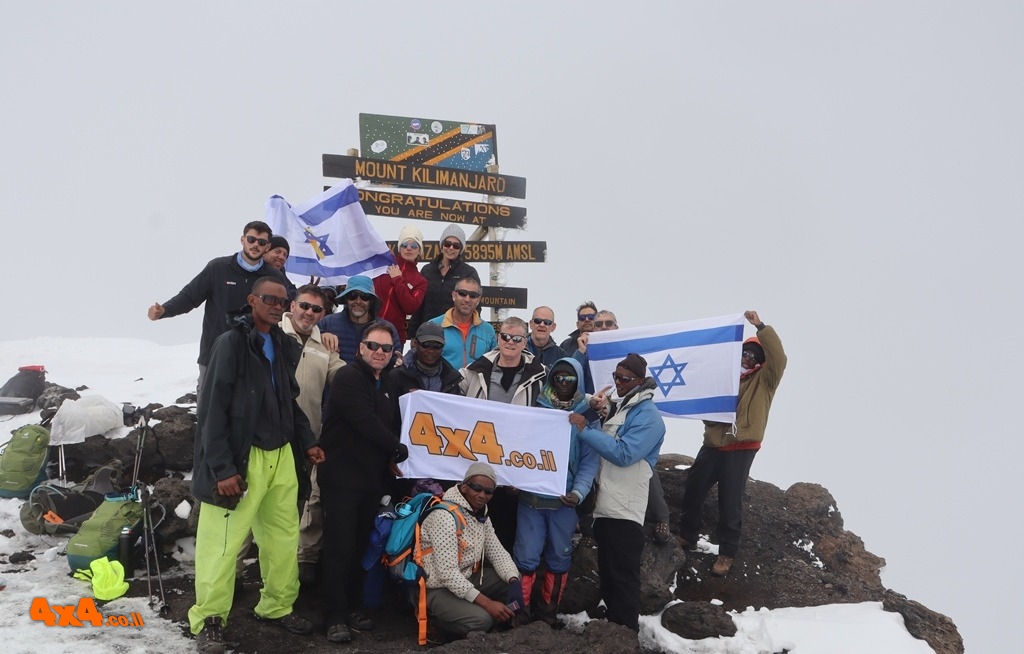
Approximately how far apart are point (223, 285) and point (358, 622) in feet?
11.8

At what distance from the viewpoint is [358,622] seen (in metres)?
5.21

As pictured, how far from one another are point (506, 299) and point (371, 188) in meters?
3.10

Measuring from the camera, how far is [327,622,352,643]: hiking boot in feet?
16.1

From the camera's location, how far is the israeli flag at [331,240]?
8992 mm

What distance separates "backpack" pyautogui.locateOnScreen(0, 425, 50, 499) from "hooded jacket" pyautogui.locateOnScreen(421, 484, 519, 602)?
537 centimetres

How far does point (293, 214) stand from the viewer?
29.6 feet

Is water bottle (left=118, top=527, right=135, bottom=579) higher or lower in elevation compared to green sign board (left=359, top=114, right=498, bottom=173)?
lower

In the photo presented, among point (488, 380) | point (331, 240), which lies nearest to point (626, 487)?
point (488, 380)

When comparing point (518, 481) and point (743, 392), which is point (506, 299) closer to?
point (743, 392)

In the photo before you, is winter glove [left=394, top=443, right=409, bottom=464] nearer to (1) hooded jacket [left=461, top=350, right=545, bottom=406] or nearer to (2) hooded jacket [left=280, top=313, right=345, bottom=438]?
(2) hooded jacket [left=280, top=313, right=345, bottom=438]

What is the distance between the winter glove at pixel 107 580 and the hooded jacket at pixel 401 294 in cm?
371

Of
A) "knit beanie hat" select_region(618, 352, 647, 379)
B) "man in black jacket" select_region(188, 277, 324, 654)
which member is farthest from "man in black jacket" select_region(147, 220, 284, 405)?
"knit beanie hat" select_region(618, 352, 647, 379)

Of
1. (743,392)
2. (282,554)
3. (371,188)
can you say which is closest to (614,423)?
(743,392)

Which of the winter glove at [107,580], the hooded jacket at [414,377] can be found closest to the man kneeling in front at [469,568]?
the hooded jacket at [414,377]
